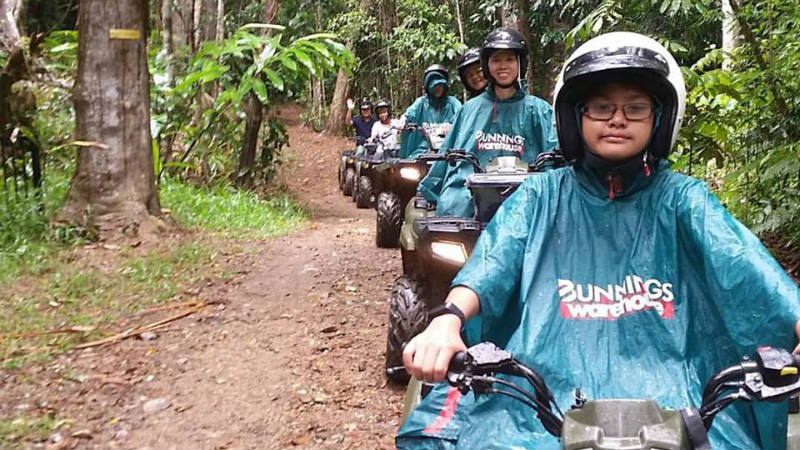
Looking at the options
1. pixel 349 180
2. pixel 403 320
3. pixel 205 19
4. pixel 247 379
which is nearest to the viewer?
pixel 403 320

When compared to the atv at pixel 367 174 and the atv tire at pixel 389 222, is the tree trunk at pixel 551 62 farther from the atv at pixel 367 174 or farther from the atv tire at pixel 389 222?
the atv tire at pixel 389 222

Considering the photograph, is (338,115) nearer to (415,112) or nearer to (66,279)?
(415,112)

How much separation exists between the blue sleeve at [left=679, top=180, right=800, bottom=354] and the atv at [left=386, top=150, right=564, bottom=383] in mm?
1570

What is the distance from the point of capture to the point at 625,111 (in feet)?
7.64

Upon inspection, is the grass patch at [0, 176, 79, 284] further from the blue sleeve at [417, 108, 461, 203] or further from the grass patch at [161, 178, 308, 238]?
the blue sleeve at [417, 108, 461, 203]

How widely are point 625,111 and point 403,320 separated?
2144 mm

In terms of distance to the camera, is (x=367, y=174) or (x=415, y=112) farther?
(x=367, y=174)

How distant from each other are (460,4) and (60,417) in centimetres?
1535

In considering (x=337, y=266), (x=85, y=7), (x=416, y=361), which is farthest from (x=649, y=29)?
(x=416, y=361)

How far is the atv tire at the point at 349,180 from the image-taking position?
1545cm

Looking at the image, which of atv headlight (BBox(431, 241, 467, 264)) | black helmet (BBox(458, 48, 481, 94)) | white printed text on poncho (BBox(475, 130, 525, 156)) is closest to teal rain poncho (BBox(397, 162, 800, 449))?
atv headlight (BBox(431, 241, 467, 264))

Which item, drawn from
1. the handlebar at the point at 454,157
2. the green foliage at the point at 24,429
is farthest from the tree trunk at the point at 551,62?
the green foliage at the point at 24,429

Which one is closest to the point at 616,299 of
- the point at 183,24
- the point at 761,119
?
the point at 761,119

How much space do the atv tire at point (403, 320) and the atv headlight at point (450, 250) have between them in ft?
1.40
